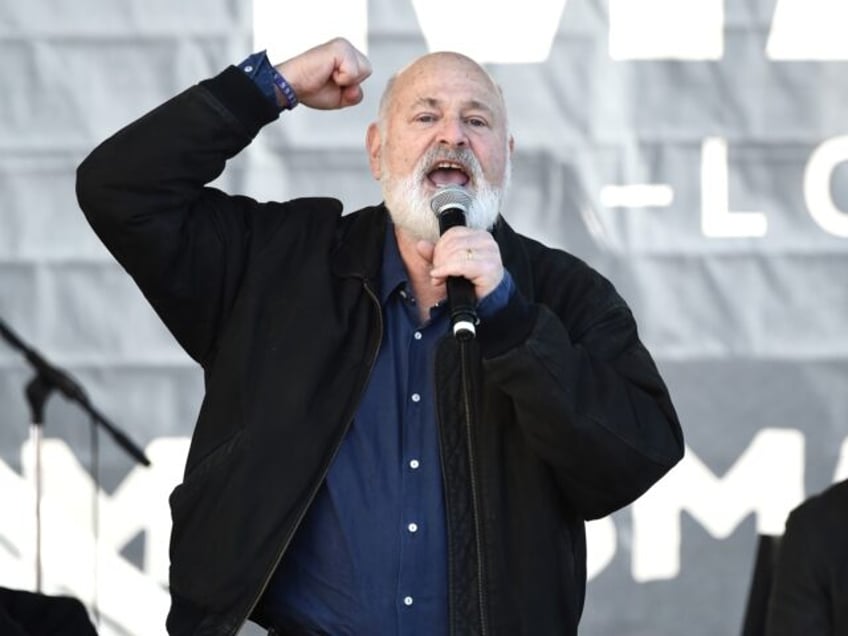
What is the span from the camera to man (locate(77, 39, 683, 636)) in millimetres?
2734

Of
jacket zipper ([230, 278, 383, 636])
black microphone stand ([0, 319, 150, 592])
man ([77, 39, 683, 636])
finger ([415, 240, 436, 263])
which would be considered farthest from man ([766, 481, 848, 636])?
black microphone stand ([0, 319, 150, 592])

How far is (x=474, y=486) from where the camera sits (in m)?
2.76

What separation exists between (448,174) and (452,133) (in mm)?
69

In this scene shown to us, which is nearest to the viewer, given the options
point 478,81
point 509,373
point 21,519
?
point 509,373

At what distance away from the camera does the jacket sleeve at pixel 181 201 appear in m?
2.86

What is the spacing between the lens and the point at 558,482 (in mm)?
2818

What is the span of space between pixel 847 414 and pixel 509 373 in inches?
79.5

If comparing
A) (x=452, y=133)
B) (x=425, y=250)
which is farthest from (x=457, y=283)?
(x=452, y=133)

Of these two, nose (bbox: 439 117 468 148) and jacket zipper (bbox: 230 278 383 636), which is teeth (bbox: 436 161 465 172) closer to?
nose (bbox: 439 117 468 148)

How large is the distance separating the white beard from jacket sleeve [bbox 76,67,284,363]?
236mm

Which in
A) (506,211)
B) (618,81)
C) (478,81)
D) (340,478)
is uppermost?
(618,81)

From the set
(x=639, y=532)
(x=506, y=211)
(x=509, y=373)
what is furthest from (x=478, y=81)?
(x=639, y=532)

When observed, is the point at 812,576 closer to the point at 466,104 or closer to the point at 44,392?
the point at 466,104

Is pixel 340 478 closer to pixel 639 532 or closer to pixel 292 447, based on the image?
pixel 292 447
